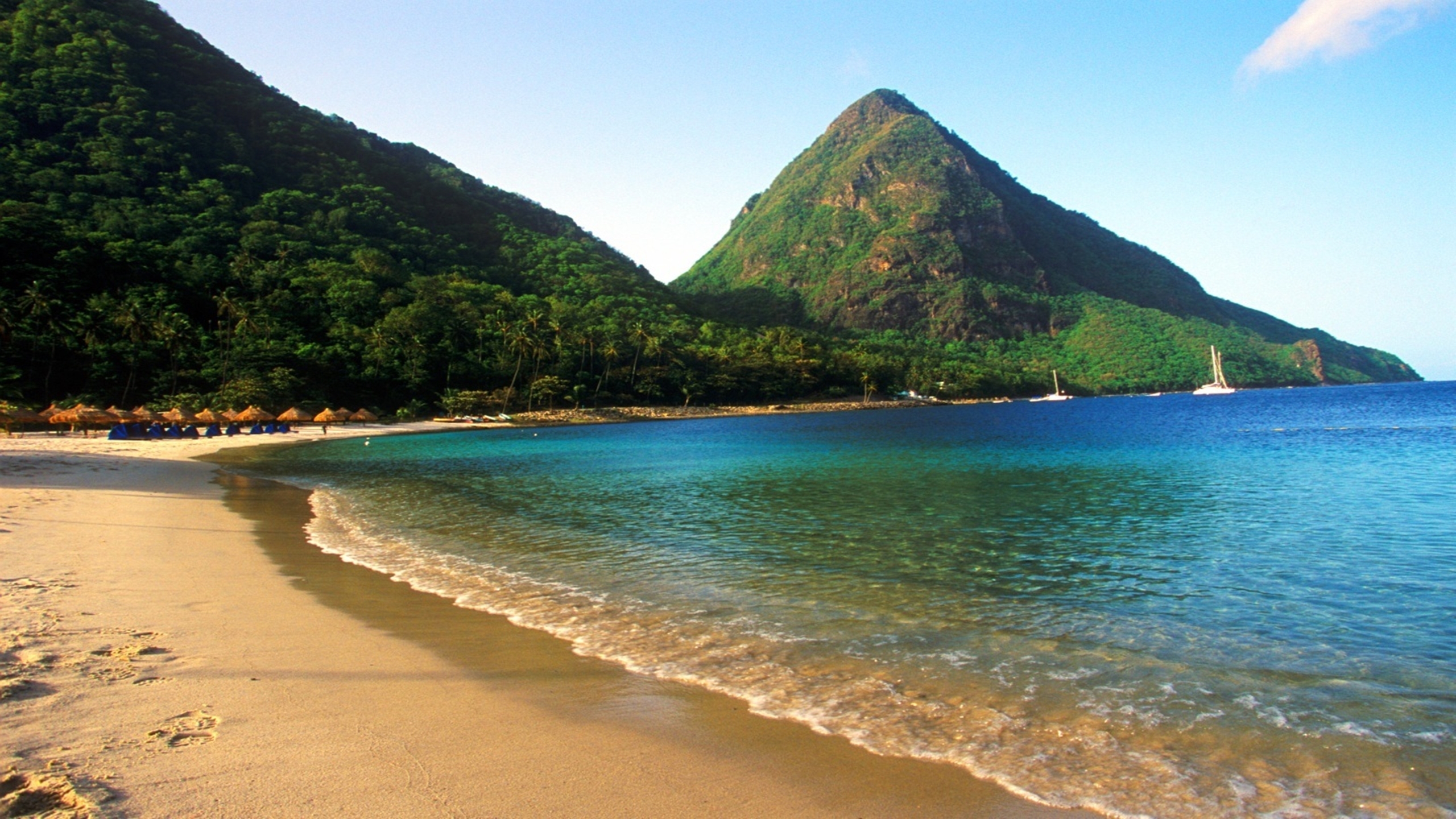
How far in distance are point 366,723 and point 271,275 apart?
87.6 m

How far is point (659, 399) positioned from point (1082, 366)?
4406 inches

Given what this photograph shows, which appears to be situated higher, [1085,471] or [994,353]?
[994,353]

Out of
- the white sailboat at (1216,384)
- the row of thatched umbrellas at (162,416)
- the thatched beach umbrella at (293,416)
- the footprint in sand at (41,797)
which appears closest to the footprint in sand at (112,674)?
the footprint in sand at (41,797)

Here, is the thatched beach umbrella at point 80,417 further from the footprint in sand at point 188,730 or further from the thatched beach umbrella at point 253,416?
the footprint in sand at point 188,730

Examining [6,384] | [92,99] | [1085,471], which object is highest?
[92,99]

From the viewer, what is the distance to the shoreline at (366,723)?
156 inches

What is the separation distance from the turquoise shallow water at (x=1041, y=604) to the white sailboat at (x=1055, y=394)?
13128cm

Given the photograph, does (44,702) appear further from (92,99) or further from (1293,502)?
(92,99)

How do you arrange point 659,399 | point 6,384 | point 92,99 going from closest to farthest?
point 6,384 < point 92,99 < point 659,399

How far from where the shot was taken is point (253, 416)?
58375 millimetres

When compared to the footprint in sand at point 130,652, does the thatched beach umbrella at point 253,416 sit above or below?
above

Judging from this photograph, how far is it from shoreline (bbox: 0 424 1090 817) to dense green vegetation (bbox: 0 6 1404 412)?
6265 centimetres

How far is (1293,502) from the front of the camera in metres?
16.0

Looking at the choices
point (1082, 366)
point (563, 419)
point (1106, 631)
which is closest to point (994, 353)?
point (1082, 366)
